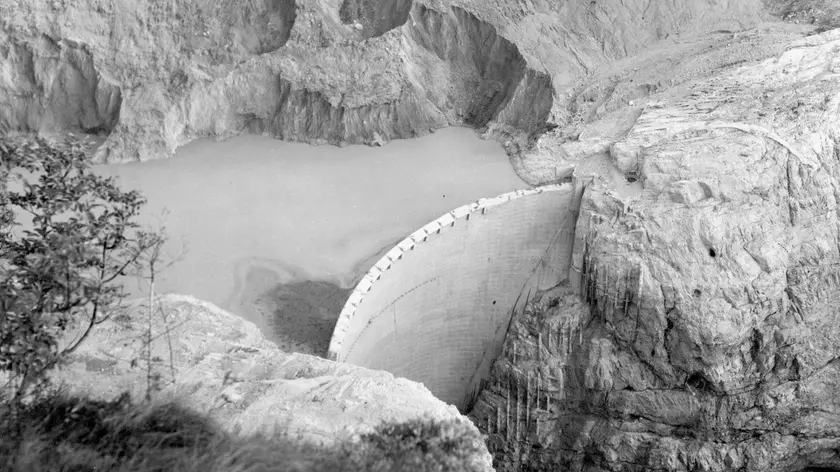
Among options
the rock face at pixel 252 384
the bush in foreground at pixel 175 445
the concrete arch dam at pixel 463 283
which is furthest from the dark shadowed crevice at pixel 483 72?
the bush in foreground at pixel 175 445

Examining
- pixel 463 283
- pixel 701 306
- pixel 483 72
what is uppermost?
pixel 483 72

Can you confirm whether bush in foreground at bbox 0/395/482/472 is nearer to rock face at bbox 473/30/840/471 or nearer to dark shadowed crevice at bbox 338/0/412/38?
rock face at bbox 473/30/840/471

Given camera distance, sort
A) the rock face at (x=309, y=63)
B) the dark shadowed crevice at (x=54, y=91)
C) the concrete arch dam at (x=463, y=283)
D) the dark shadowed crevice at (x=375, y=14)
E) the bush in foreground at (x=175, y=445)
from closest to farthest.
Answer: the bush in foreground at (x=175, y=445)
the concrete arch dam at (x=463, y=283)
the dark shadowed crevice at (x=54, y=91)
the rock face at (x=309, y=63)
the dark shadowed crevice at (x=375, y=14)

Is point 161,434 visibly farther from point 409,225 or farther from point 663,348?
point 663,348

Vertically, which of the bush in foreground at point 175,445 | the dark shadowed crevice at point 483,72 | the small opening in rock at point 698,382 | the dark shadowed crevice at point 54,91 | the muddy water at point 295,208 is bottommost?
the small opening in rock at point 698,382

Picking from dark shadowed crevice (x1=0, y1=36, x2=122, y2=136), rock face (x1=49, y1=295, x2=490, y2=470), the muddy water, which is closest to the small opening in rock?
the muddy water

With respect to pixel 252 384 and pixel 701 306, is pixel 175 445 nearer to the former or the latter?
pixel 252 384

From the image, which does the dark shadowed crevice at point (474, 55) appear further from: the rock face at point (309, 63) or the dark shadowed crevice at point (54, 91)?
the dark shadowed crevice at point (54, 91)

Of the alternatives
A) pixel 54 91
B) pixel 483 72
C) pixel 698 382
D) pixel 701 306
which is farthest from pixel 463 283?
pixel 54 91
